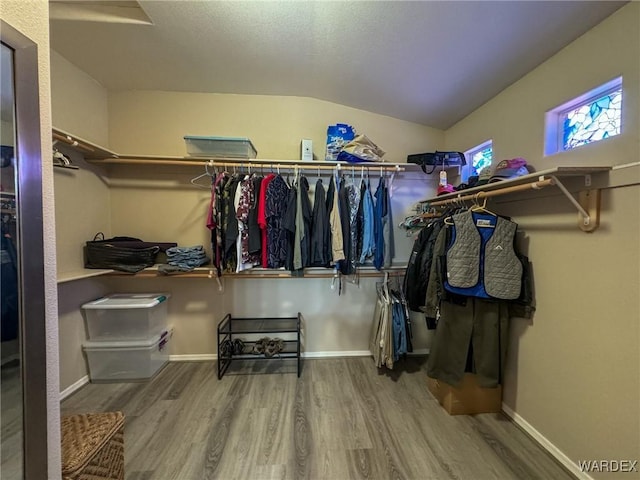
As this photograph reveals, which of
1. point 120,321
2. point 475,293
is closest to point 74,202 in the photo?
point 120,321

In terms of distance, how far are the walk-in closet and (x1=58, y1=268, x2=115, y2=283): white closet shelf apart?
0.17 feet

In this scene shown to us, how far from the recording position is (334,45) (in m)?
1.78

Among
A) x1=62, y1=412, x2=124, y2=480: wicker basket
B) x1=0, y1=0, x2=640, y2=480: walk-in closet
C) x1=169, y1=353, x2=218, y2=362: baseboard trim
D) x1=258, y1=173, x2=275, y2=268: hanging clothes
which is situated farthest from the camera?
x1=169, y1=353, x2=218, y2=362: baseboard trim

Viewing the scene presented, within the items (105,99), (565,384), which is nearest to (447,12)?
(565,384)

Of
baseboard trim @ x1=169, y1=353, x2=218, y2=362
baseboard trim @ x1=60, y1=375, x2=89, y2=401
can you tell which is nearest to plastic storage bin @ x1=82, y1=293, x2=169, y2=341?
baseboard trim @ x1=60, y1=375, x2=89, y2=401

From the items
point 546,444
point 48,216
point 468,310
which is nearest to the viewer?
point 48,216

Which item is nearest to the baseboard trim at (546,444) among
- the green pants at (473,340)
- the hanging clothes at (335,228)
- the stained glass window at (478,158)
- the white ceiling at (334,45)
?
the green pants at (473,340)

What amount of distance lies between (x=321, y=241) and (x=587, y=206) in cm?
162

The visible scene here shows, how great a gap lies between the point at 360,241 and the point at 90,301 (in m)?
2.45

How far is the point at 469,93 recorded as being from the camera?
207 centimetres

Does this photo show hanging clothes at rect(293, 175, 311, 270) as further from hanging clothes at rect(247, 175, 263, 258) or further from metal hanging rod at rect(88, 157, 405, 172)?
hanging clothes at rect(247, 175, 263, 258)

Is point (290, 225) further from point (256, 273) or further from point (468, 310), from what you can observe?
point (468, 310)

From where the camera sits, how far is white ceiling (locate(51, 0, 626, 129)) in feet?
4.63

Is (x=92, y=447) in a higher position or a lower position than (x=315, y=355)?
higher
